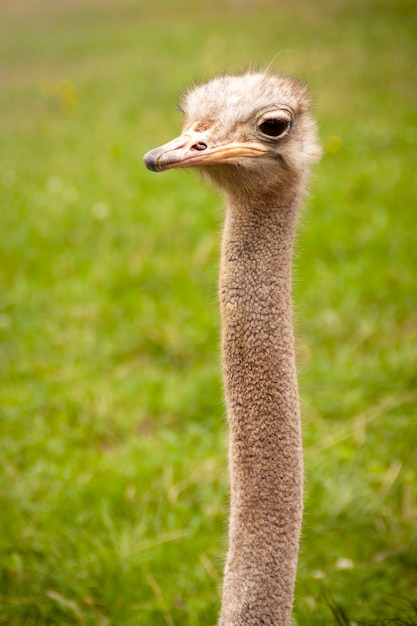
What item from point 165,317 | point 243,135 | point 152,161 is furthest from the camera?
point 165,317

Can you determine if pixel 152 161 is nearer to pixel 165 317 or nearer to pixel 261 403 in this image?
pixel 261 403

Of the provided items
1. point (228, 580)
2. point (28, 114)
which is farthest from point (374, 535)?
point (28, 114)

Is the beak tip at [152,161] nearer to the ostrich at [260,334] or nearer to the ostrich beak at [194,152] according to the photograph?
the ostrich beak at [194,152]

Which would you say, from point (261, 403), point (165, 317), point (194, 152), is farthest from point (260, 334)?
point (165, 317)

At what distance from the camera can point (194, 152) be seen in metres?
1.36

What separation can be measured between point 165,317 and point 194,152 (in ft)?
8.25

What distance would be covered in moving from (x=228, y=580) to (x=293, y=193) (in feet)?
2.31

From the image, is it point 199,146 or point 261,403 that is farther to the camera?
point 261,403

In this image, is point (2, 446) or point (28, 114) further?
point (28, 114)

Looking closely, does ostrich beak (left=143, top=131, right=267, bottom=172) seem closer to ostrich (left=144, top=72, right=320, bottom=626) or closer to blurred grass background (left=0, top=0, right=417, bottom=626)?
ostrich (left=144, top=72, right=320, bottom=626)

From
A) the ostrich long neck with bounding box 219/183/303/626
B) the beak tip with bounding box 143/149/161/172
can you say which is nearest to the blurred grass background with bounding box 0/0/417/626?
the ostrich long neck with bounding box 219/183/303/626

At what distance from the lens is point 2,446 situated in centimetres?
298

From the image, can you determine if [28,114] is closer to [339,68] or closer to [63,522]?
[339,68]

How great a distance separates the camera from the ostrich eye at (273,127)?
4.70 ft
